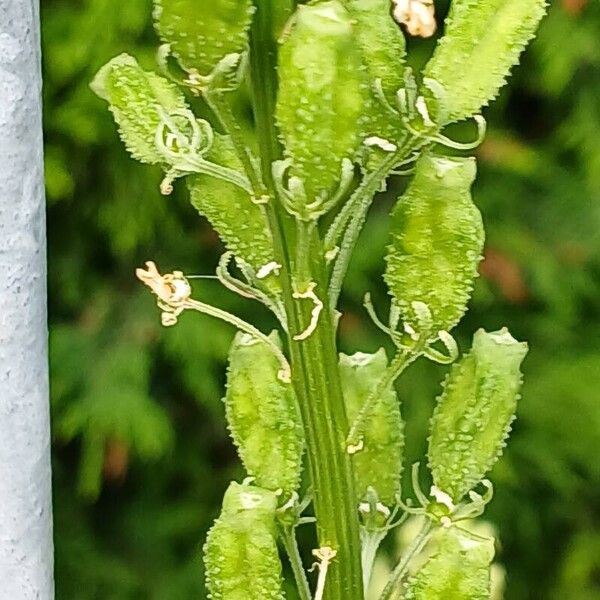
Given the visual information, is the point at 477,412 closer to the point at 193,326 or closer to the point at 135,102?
the point at 135,102

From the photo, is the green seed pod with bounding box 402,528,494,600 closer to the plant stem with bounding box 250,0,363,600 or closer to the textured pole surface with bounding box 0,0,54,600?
the plant stem with bounding box 250,0,363,600

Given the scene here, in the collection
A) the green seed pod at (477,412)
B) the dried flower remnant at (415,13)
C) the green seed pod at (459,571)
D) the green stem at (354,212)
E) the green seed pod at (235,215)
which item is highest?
the dried flower remnant at (415,13)

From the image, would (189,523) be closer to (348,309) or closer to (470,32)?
(348,309)

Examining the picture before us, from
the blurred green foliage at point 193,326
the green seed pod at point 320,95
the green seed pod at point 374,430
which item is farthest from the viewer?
the blurred green foliage at point 193,326

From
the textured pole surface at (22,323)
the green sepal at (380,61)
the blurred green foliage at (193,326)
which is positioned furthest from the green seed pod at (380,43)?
the blurred green foliage at (193,326)

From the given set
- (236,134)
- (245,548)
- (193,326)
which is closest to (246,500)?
(245,548)

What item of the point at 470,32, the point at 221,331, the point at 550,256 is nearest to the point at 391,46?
the point at 470,32

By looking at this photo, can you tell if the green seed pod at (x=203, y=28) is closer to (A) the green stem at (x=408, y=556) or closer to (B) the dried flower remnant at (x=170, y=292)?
(B) the dried flower remnant at (x=170, y=292)
